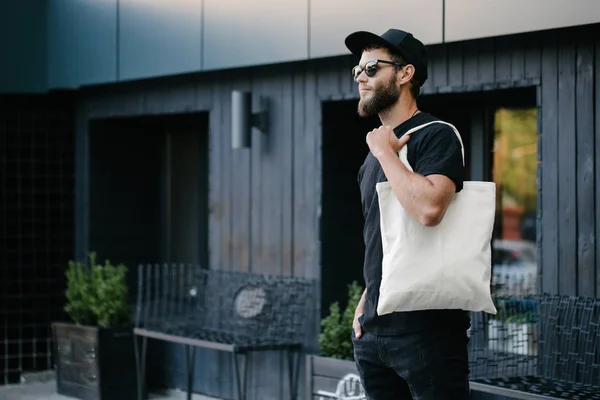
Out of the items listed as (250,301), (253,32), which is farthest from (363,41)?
(250,301)

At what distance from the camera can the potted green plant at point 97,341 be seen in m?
9.02

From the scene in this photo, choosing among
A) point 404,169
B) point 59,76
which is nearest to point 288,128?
point 59,76

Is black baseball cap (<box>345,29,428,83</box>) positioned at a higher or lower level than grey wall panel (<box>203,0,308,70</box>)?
lower

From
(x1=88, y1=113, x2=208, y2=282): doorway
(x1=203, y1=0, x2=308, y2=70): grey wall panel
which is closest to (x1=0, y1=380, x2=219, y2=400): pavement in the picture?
(x1=88, y1=113, x2=208, y2=282): doorway

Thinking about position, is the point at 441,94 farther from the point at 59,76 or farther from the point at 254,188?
the point at 59,76

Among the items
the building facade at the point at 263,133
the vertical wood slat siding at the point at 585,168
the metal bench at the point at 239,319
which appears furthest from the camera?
the metal bench at the point at 239,319

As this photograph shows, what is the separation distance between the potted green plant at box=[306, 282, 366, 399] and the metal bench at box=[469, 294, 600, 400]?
94cm

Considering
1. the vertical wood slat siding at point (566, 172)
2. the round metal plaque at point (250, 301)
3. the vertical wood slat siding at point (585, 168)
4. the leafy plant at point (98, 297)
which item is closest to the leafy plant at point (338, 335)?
the round metal plaque at point (250, 301)

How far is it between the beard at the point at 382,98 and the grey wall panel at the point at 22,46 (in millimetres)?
6729

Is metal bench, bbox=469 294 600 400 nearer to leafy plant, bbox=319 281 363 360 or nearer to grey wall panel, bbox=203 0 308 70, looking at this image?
leafy plant, bbox=319 281 363 360

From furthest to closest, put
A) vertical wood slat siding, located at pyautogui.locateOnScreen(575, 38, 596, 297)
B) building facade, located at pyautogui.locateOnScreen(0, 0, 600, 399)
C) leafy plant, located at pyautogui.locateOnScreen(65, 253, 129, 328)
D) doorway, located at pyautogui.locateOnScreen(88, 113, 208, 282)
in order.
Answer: doorway, located at pyautogui.locateOnScreen(88, 113, 208, 282) < leafy plant, located at pyautogui.locateOnScreen(65, 253, 129, 328) < building facade, located at pyautogui.locateOnScreen(0, 0, 600, 399) < vertical wood slat siding, located at pyautogui.locateOnScreen(575, 38, 596, 297)

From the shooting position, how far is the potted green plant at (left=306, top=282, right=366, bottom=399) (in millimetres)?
7109

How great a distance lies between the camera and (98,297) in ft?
30.3

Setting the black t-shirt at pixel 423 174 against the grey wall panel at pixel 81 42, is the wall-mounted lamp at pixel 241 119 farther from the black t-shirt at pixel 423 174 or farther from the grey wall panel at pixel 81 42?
the black t-shirt at pixel 423 174
